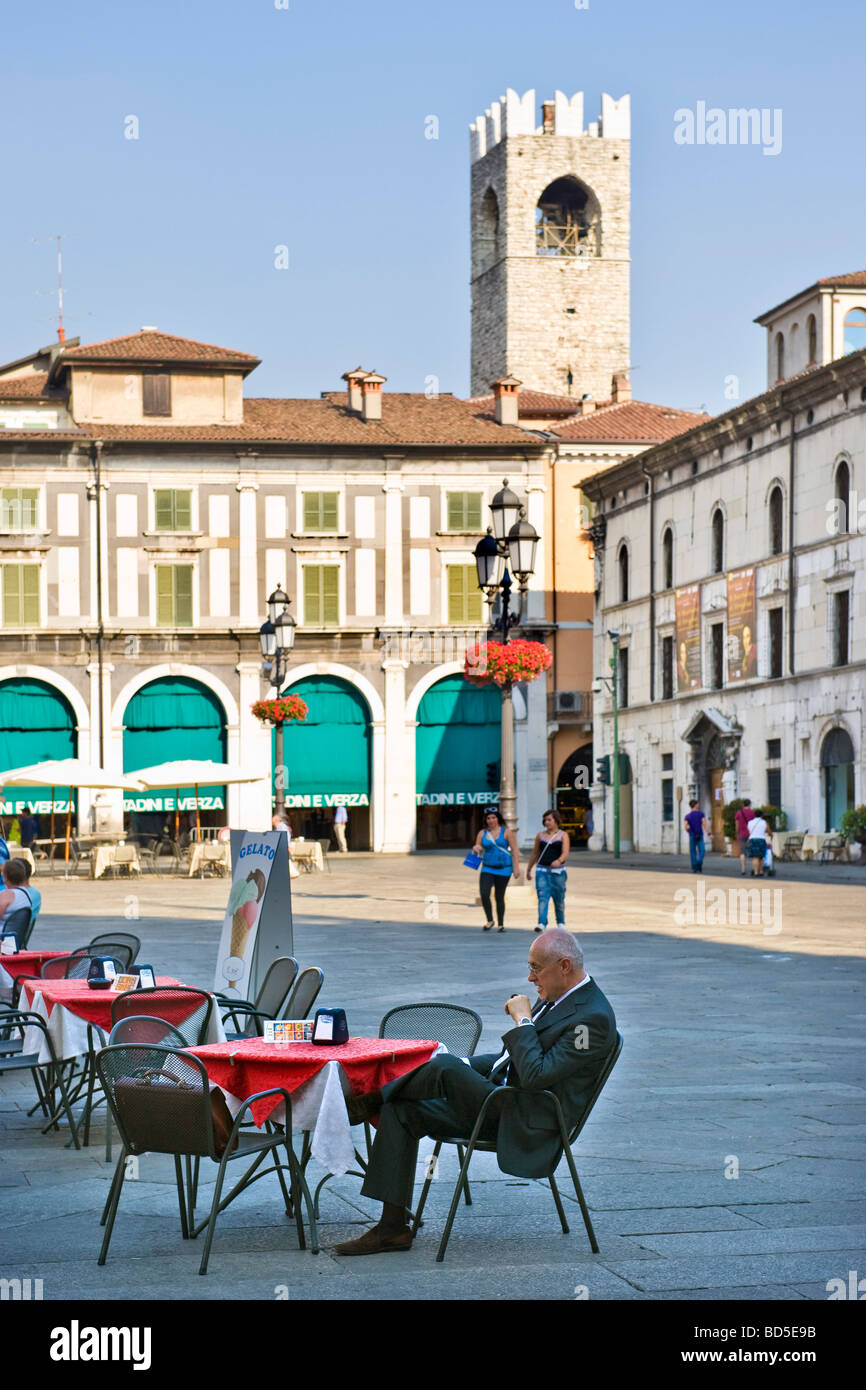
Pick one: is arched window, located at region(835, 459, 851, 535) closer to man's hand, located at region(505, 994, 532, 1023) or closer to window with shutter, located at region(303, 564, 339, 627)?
window with shutter, located at region(303, 564, 339, 627)

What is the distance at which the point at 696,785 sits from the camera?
48188 mm

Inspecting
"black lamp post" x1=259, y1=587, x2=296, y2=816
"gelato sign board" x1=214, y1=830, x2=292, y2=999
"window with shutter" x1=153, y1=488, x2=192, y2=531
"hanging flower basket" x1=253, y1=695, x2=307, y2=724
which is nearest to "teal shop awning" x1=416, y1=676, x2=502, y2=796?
"window with shutter" x1=153, y1=488, x2=192, y2=531

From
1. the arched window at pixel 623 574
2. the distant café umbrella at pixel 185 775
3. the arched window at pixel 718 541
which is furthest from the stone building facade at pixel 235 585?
the distant café umbrella at pixel 185 775

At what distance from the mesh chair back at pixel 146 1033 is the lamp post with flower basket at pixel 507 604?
12966 mm

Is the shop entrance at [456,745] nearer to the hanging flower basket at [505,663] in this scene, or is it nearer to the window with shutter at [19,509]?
the window with shutter at [19,509]

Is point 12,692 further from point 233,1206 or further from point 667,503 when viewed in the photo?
point 233,1206

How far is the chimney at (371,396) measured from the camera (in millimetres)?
55281

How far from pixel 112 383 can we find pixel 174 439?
2611 mm

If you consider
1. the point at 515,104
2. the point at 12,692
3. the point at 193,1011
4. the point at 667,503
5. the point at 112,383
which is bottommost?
the point at 193,1011

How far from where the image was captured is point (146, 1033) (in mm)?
8062

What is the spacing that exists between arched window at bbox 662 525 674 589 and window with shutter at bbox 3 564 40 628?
56.5 feet

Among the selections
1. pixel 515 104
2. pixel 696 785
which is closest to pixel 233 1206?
pixel 696 785

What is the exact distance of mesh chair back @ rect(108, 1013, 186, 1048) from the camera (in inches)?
311
